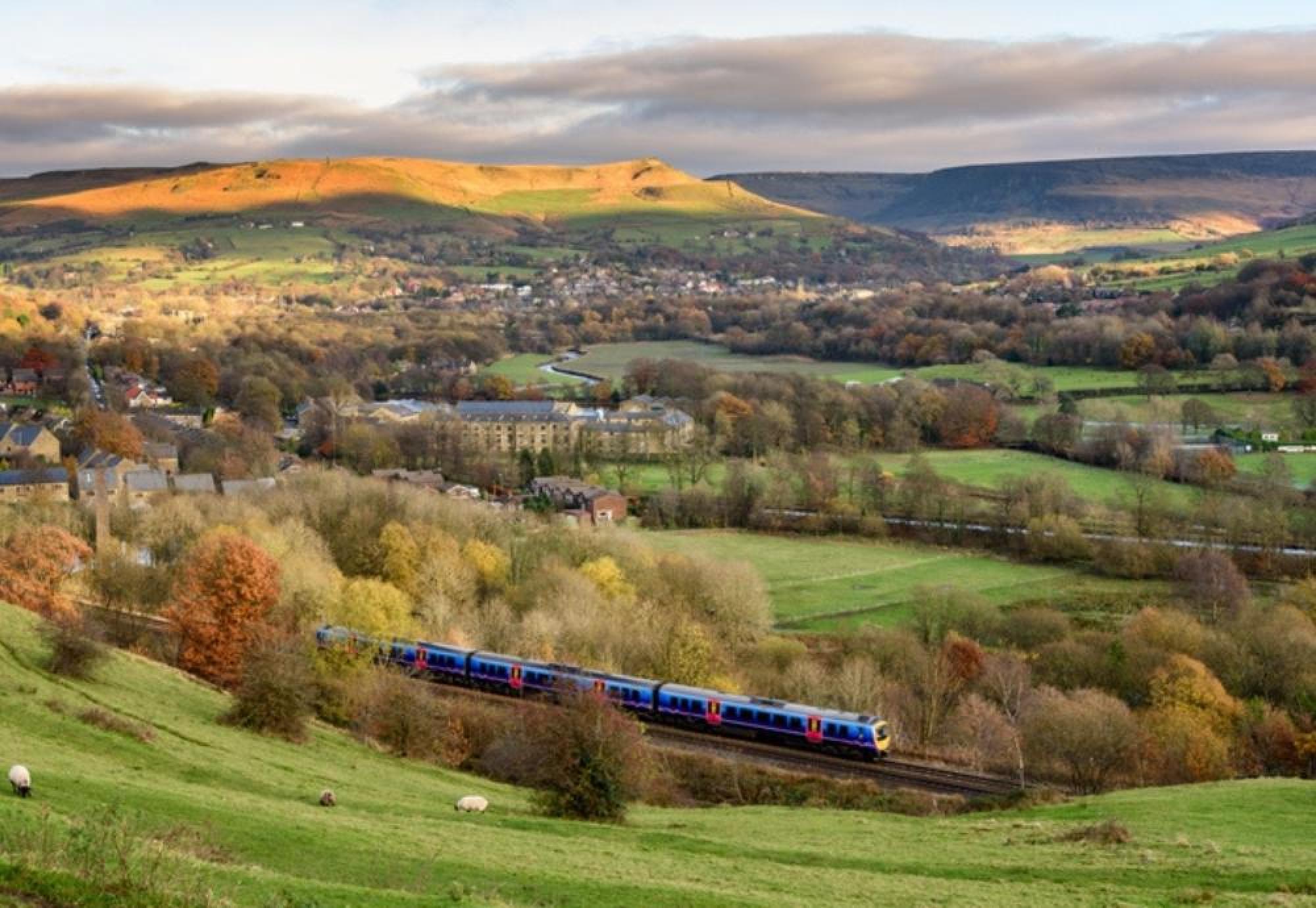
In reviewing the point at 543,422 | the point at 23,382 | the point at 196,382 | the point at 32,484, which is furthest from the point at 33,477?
the point at 23,382

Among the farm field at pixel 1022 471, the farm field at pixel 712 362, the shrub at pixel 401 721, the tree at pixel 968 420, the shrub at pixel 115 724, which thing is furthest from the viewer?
the farm field at pixel 712 362

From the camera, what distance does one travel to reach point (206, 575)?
40438 millimetres

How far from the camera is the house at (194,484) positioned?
242 ft

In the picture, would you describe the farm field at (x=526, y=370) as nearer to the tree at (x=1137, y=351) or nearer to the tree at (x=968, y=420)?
the tree at (x=968, y=420)

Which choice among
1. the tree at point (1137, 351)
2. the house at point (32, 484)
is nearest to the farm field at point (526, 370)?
the tree at point (1137, 351)

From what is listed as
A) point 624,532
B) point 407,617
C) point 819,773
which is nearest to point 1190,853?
point 819,773

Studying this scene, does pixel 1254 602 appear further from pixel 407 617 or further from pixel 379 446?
pixel 379 446

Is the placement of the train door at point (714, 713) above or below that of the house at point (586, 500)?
above

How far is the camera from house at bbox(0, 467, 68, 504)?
6975 centimetres

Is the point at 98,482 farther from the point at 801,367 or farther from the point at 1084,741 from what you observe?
the point at 801,367

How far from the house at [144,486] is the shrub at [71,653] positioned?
41440 mm

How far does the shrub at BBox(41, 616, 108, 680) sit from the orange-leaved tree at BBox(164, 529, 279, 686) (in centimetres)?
703

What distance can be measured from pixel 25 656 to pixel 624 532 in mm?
37373

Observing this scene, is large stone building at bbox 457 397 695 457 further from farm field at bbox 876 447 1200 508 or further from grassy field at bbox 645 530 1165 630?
grassy field at bbox 645 530 1165 630
